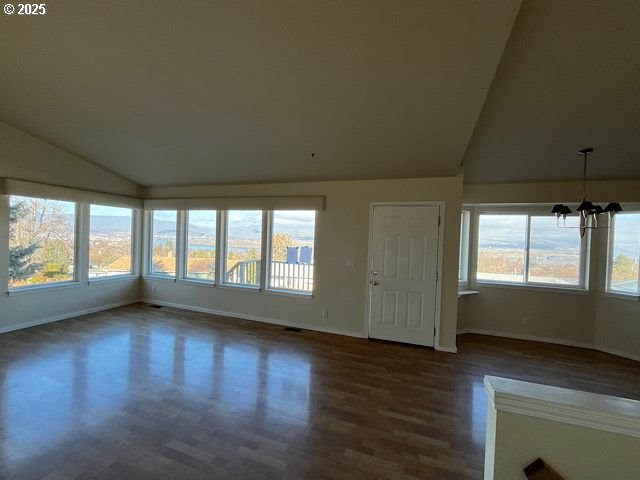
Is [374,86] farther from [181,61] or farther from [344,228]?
[344,228]

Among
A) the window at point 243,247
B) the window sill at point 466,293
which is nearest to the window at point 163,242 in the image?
the window at point 243,247

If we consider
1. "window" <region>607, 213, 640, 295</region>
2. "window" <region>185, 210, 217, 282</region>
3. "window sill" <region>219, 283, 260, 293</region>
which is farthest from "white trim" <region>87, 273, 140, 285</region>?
"window" <region>607, 213, 640, 295</region>

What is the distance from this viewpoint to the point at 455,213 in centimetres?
388

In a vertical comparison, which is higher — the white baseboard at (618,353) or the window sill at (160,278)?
the window sill at (160,278)

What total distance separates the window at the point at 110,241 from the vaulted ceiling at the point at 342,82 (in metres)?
1.51

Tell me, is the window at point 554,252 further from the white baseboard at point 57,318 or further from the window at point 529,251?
the white baseboard at point 57,318

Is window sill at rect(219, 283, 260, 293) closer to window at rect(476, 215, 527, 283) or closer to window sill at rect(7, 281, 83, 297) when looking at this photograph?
window sill at rect(7, 281, 83, 297)

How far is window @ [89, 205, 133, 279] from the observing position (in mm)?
5059

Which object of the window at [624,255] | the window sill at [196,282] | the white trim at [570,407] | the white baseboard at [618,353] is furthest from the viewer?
the window sill at [196,282]

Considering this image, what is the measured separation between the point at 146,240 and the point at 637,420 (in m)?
6.68

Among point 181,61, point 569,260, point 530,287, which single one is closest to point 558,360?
point 530,287

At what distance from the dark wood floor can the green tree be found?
0.83 meters

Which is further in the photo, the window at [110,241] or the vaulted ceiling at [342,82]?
the window at [110,241]

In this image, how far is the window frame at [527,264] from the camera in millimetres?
4363
